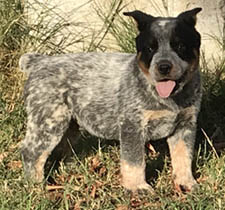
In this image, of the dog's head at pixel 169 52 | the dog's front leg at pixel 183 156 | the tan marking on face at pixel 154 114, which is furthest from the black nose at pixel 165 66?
the dog's front leg at pixel 183 156

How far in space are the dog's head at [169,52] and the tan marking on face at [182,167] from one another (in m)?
0.66

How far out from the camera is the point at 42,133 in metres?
6.27

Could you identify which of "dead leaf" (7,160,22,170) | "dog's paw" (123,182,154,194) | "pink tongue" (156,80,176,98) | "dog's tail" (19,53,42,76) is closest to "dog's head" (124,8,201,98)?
"pink tongue" (156,80,176,98)

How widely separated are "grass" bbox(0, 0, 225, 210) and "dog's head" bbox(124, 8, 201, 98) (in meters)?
0.93

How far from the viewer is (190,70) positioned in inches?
229

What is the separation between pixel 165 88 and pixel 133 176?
84 cm

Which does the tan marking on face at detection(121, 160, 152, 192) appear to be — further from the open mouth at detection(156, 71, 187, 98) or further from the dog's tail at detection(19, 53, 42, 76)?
the dog's tail at detection(19, 53, 42, 76)

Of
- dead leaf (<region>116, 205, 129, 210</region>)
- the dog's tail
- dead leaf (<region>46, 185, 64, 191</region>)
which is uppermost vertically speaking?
the dog's tail

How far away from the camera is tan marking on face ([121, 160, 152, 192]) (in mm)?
6004

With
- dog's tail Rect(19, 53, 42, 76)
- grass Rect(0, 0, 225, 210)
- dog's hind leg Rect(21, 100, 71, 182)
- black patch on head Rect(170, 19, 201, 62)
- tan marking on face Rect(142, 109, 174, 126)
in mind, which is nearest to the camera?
black patch on head Rect(170, 19, 201, 62)

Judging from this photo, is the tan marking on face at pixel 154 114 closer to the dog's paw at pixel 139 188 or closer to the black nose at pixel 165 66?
the black nose at pixel 165 66

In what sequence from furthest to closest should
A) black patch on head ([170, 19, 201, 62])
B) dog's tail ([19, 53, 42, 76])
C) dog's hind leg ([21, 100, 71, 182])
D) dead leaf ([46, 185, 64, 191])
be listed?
dog's tail ([19, 53, 42, 76])
dog's hind leg ([21, 100, 71, 182])
dead leaf ([46, 185, 64, 191])
black patch on head ([170, 19, 201, 62])

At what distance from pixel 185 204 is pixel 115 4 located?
10.7 feet

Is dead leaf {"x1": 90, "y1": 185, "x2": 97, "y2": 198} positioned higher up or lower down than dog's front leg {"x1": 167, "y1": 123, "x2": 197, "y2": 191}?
lower down
